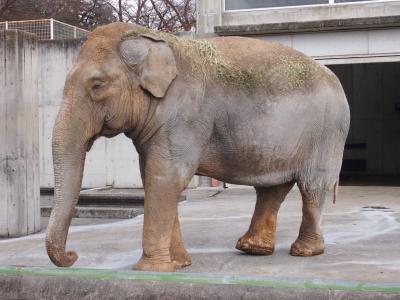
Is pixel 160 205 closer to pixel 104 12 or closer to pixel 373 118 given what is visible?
pixel 373 118

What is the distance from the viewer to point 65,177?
4926 mm

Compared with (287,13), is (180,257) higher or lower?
lower

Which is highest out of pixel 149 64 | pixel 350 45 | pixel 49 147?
pixel 350 45

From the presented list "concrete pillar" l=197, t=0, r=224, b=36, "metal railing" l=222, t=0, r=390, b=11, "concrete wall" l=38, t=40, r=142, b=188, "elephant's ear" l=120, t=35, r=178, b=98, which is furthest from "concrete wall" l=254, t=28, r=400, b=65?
"elephant's ear" l=120, t=35, r=178, b=98

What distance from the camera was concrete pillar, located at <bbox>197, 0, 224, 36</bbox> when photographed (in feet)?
49.5

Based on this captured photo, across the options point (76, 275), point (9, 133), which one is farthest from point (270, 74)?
point (9, 133)

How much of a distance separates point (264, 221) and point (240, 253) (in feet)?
1.74

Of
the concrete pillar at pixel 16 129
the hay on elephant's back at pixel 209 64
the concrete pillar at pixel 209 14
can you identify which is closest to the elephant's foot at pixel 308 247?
the hay on elephant's back at pixel 209 64

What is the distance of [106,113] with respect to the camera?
16.8ft

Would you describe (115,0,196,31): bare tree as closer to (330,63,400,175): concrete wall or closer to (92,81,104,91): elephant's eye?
(330,63,400,175): concrete wall

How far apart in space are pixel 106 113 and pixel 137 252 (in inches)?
90.7

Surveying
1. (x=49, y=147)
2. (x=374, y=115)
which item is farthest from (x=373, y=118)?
(x=49, y=147)

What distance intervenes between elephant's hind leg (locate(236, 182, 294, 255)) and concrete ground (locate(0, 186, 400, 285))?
116 mm

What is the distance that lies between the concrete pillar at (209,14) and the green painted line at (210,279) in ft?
37.4
